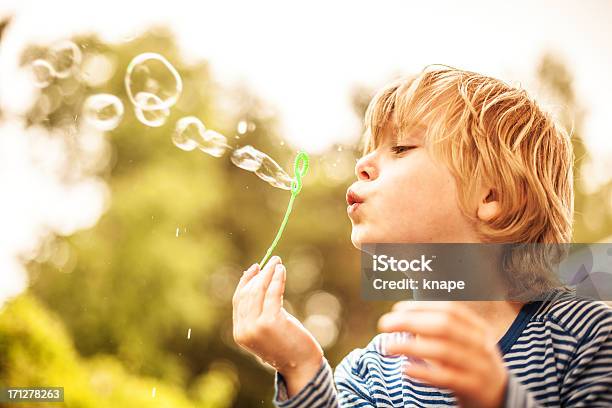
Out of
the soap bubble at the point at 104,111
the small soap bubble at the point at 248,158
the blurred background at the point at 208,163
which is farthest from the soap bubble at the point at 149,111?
the blurred background at the point at 208,163

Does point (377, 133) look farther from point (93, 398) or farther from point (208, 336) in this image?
point (208, 336)

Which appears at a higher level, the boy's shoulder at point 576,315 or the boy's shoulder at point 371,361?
the boy's shoulder at point 576,315

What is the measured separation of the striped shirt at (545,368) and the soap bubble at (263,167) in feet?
1.79

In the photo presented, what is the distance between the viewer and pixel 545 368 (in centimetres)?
84

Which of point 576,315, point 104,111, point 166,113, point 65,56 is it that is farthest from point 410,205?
point 65,56

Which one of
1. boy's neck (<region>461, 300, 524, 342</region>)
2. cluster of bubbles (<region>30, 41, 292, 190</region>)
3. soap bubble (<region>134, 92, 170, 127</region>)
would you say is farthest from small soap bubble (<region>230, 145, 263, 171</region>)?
boy's neck (<region>461, 300, 524, 342</region>)

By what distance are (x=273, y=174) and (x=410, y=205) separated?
0.50m

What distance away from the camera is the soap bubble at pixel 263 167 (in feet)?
4.61

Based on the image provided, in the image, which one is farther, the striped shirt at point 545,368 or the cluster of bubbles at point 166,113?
the cluster of bubbles at point 166,113

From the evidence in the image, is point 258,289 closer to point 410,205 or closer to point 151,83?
point 410,205

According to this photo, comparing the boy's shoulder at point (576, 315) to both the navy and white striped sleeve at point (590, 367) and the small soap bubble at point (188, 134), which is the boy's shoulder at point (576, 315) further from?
the small soap bubble at point (188, 134)

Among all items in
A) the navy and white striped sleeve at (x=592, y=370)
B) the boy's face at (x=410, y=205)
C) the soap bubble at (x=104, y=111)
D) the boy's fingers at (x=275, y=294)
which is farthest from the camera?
the soap bubble at (x=104, y=111)

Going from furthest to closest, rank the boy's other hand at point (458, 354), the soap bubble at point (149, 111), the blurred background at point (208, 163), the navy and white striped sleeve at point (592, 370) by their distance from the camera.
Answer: the blurred background at point (208, 163) < the soap bubble at point (149, 111) < the navy and white striped sleeve at point (592, 370) < the boy's other hand at point (458, 354)

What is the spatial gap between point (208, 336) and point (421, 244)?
11.7 ft
